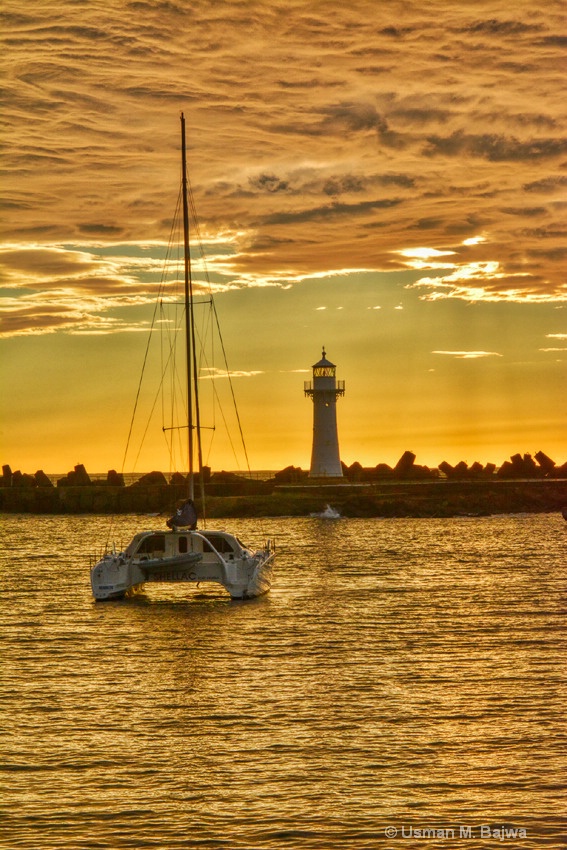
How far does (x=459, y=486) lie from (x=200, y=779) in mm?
88792

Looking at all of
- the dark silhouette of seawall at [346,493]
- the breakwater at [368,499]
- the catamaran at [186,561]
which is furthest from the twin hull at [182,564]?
the dark silhouette of seawall at [346,493]

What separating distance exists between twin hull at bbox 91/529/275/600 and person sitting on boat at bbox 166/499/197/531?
0.89ft

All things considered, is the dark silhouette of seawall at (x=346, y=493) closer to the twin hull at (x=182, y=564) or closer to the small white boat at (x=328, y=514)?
the small white boat at (x=328, y=514)

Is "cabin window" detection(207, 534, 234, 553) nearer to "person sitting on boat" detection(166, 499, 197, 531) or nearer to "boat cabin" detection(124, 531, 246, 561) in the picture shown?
"boat cabin" detection(124, 531, 246, 561)

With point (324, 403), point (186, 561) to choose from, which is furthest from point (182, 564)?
point (324, 403)

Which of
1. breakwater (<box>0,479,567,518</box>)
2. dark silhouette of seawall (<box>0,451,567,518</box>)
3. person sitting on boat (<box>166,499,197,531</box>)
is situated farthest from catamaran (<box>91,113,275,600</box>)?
dark silhouette of seawall (<box>0,451,567,518</box>)

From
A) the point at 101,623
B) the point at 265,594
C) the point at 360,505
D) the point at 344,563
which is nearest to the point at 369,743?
the point at 101,623

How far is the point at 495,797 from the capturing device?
656 inches

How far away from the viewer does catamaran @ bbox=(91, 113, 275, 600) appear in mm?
37469

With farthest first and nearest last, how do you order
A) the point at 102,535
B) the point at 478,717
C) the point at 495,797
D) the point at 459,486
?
the point at 459,486, the point at 102,535, the point at 478,717, the point at 495,797

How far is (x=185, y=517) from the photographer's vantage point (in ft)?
124

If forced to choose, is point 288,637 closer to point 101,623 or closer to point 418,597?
point 101,623

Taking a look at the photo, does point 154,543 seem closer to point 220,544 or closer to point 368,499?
point 220,544

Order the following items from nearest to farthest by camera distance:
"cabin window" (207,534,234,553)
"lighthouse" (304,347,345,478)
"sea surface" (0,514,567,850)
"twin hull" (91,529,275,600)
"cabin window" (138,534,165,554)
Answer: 1. "sea surface" (0,514,567,850)
2. "twin hull" (91,529,275,600)
3. "cabin window" (138,534,165,554)
4. "cabin window" (207,534,234,553)
5. "lighthouse" (304,347,345,478)
